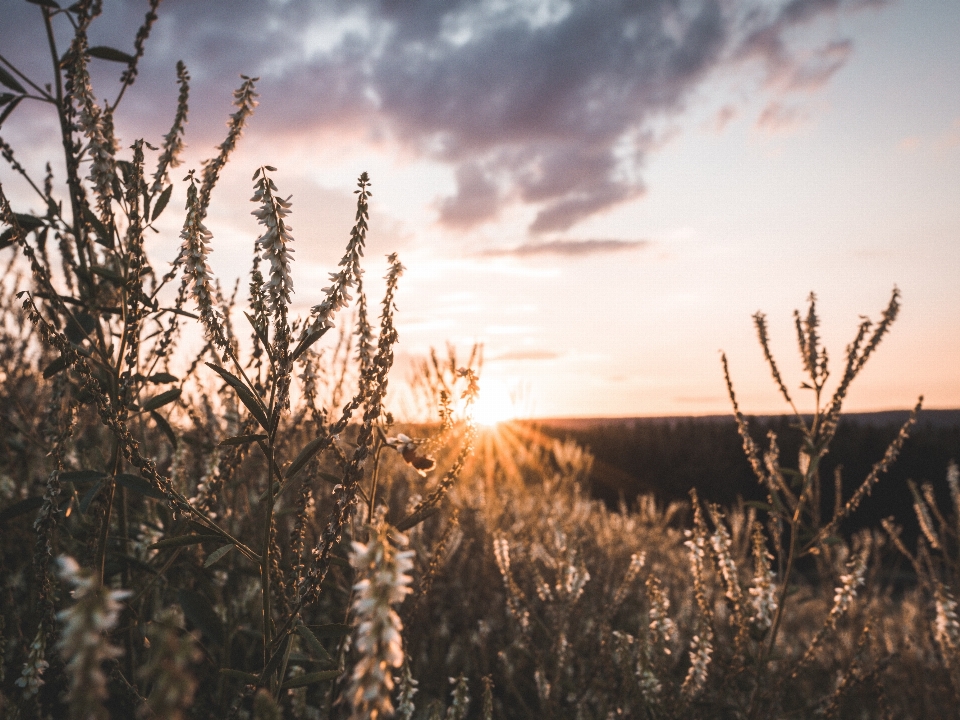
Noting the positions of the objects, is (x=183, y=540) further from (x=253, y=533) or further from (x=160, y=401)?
(x=253, y=533)

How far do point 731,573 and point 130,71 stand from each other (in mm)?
2881

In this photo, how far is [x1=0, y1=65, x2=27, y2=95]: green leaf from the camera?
173cm

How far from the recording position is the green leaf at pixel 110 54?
1.88 m

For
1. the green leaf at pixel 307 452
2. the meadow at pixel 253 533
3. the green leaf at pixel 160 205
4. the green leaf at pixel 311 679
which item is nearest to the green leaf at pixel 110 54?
the meadow at pixel 253 533

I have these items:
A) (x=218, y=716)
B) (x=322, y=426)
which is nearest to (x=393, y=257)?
(x=322, y=426)

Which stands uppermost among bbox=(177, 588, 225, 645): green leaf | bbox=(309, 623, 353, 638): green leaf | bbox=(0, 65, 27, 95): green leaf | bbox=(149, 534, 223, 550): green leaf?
bbox=(0, 65, 27, 95): green leaf

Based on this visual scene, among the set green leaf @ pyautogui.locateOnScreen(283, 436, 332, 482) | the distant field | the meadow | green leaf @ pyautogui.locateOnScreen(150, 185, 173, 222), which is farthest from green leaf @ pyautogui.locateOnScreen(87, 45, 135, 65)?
the distant field

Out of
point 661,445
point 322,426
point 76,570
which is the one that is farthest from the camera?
point 661,445

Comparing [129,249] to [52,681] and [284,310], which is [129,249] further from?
[52,681]

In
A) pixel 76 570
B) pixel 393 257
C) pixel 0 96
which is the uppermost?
pixel 0 96

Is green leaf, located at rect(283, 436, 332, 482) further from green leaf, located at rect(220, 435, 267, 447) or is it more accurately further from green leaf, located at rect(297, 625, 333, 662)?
green leaf, located at rect(297, 625, 333, 662)

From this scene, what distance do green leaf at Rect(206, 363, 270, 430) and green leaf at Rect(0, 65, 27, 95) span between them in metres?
1.36

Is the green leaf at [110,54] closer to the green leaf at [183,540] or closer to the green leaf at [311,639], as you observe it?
the green leaf at [183,540]

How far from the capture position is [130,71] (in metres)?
1.94
